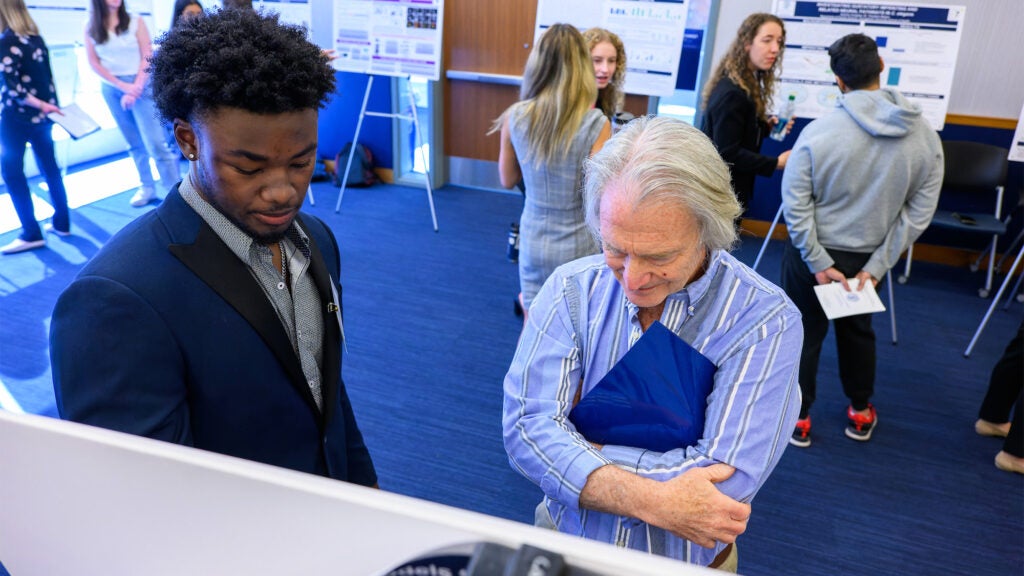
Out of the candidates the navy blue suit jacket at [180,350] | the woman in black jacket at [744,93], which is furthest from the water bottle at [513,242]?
the navy blue suit jacket at [180,350]

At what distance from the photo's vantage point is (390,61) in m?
5.01

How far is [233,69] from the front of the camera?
0.85m

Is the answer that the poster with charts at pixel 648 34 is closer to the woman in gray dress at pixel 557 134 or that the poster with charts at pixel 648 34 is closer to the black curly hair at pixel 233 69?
the woman in gray dress at pixel 557 134

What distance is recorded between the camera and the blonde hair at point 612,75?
308 centimetres

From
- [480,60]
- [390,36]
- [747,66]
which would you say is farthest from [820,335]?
[480,60]

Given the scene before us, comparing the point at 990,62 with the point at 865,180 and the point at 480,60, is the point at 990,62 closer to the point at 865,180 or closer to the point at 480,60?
the point at 865,180

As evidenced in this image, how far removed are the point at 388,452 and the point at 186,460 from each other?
2.36 meters

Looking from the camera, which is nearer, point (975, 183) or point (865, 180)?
point (865, 180)

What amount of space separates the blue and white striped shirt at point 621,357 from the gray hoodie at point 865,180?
1.58 metres

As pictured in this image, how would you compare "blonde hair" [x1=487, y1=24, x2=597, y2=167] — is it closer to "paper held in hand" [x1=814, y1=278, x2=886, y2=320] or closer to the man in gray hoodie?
the man in gray hoodie

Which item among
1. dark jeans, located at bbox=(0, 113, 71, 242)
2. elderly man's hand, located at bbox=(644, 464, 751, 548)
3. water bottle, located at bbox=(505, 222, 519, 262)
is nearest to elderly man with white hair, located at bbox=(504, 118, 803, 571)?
elderly man's hand, located at bbox=(644, 464, 751, 548)

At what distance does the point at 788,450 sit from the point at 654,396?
2.10 meters

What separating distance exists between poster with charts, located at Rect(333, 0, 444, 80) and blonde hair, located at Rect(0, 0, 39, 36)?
6.51 ft

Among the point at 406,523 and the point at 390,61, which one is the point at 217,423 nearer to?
the point at 406,523
